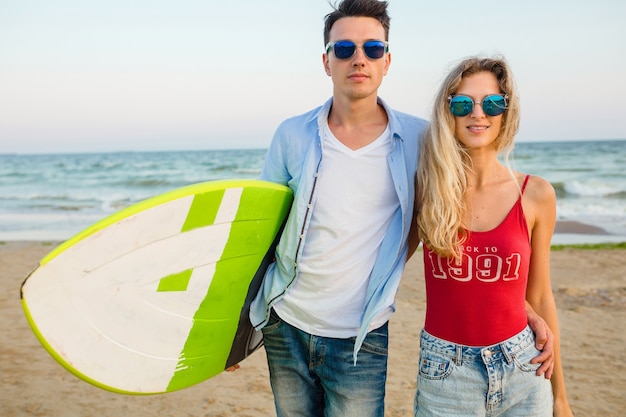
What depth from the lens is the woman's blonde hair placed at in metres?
2.01

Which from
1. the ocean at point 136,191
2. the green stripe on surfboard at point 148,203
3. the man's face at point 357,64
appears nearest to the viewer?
the green stripe on surfboard at point 148,203

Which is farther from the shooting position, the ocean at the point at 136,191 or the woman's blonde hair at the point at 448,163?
the ocean at the point at 136,191

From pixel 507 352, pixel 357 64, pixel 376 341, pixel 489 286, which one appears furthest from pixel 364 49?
pixel 507 352

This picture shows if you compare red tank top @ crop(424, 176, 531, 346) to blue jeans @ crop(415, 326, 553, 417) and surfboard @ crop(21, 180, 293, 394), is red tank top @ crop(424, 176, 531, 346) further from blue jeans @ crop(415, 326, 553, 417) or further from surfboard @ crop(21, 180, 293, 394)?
surfboard @ crop(21, 180, 293, 394)

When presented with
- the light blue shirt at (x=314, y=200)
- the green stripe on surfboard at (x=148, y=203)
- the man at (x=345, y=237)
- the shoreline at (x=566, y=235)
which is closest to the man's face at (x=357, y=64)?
the man at (x=345, y=237)

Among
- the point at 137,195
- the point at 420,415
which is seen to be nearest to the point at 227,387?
the point at 420,415

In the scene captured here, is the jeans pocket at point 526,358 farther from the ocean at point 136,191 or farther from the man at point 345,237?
the ocean at point 136,191

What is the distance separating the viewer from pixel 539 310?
2133 mm

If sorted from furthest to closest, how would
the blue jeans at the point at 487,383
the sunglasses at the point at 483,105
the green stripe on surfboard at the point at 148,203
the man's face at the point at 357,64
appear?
the man's face at the point at 357,64, the green stripe on surfboard at the point at 148,203, the sunglasses at the point at 483,105, the blue jeans at the point at 487,383

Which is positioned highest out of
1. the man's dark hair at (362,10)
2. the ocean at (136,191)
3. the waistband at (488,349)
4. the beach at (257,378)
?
the man's dark hair at (362,10)

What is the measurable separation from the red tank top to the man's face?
76 cm

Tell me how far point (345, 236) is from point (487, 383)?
748mm

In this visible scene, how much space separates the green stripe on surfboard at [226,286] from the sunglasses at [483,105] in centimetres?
84

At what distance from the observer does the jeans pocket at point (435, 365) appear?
1.95 metres
